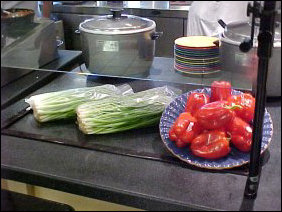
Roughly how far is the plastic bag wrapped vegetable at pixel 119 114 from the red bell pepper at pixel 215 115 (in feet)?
0.67

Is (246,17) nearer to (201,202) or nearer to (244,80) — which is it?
(244,80)

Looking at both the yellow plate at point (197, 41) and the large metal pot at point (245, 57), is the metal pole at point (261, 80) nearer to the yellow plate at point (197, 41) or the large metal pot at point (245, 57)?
the large metal pot at point (245, 57)

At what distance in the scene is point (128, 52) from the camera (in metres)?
0.92

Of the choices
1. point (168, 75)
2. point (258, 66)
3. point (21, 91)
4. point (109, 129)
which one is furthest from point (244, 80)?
point (21, 91)

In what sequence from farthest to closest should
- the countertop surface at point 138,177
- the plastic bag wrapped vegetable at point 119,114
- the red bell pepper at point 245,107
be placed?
the plastic bag wrapped vegetable at point 119,114 < the red bell pepper at point 245,107 < the countertop surface at point 138,177

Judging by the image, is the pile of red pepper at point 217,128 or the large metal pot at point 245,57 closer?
the large metal pot at point 245,57

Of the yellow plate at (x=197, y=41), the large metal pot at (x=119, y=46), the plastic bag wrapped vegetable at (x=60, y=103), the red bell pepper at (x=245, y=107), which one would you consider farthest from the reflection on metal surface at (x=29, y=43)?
the red bell pepper at (x=245, y=107)

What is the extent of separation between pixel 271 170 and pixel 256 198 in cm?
11

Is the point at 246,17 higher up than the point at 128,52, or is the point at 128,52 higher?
the point at 246,17

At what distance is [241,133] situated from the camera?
858 mm

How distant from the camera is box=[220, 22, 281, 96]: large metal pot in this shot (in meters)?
0.67

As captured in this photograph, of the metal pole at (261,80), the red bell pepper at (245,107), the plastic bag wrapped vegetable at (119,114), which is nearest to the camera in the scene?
the metal pole at (261,80)

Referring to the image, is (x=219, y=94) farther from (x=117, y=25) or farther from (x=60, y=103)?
(x=60, y=103)

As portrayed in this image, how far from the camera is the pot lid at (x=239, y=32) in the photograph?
2.16 ft
